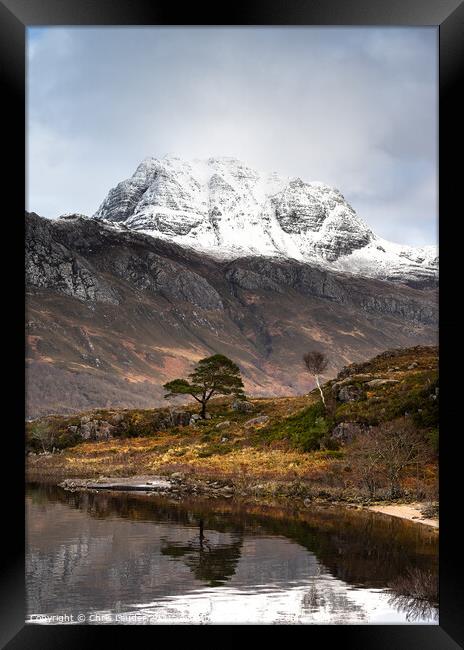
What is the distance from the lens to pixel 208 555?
36.7 feet

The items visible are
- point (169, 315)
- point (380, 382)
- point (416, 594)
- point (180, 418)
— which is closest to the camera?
point (416, 594)

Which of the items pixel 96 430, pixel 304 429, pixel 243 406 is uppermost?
pixel 243 406

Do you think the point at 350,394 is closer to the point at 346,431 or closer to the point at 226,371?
the point at 346,431

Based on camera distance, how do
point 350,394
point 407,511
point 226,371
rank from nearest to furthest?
A: point 407,511 → point 350,394 → point 226,371

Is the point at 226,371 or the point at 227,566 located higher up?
the point at 226,371

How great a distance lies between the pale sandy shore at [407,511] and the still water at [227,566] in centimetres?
32

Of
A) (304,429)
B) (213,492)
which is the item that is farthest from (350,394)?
(213,492)

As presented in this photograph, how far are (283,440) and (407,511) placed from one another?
11.7m

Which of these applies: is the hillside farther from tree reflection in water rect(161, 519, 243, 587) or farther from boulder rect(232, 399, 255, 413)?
tree reflection in water rect(161, 519, 243, 587)
